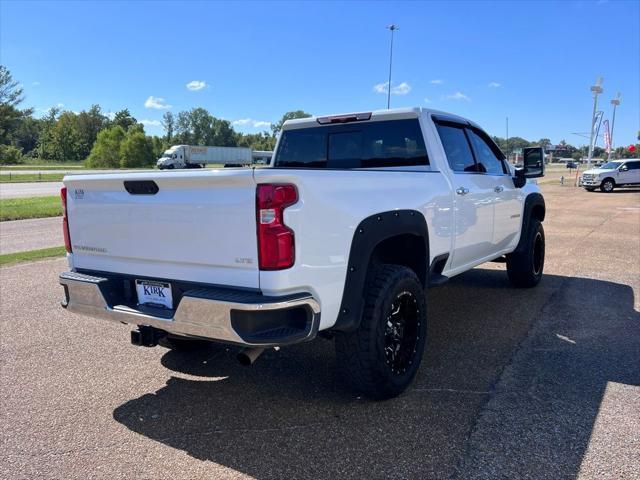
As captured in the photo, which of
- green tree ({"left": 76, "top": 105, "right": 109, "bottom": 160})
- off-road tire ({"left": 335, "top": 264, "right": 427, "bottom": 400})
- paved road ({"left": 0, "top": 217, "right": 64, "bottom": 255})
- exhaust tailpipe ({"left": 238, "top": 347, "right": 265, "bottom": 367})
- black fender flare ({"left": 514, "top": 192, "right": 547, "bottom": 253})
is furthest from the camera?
green tree ({"left": 76, "top": 105, "right": 109, "bottom": 160})

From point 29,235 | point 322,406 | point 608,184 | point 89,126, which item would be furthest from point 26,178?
point 89,126

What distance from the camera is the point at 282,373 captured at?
3.98 meters

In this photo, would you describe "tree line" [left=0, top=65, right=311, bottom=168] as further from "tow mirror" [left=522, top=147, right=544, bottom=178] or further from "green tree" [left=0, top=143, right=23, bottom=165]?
"tow mirror" [left=522, top=147, right=544, bottom=178]

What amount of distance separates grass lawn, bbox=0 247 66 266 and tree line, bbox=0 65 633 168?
65.7ft

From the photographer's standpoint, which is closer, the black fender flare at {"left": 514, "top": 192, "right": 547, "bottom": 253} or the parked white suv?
the black fender flare at {"left": 514, "top": 192, "right": 547, "bottom": 253}

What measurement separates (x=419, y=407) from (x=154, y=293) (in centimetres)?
185

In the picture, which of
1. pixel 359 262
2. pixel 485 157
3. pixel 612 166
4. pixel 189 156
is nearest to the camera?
pixel 359 262

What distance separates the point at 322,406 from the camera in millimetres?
3420

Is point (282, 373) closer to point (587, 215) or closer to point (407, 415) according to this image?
point (407, 415)

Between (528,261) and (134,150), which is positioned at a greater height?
(134,150)

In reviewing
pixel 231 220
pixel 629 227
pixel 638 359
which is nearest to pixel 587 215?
pixel 629 227

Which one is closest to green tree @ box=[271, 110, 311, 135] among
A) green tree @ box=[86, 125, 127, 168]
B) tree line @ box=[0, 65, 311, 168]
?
tree line @ box=[0, 65, 311, 168]

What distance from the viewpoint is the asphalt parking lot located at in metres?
2.77

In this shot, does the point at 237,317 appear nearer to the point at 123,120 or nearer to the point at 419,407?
the point at 419,407
